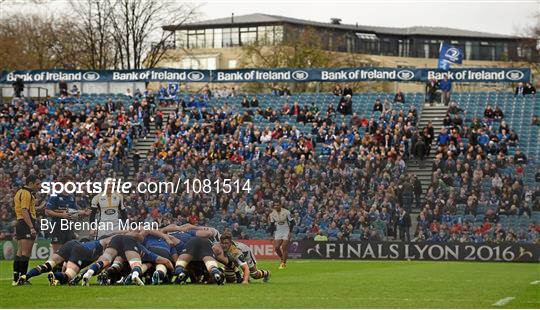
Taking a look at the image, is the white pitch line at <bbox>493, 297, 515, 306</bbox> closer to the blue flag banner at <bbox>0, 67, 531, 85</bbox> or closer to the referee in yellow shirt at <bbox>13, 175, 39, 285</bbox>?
the referee in yellow shirt at <bbox>13, 175, 39, 285</bbox>

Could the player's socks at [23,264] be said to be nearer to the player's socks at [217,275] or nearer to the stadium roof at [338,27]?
the player's socks at [217,275]

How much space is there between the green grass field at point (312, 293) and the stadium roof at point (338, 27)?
58.8 m

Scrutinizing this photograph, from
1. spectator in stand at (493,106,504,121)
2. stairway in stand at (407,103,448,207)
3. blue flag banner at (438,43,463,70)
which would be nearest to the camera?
stairway in stand at (407,103,448,207)

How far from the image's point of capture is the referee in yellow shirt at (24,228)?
74.0 ft

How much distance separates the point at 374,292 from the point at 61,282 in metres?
5.97

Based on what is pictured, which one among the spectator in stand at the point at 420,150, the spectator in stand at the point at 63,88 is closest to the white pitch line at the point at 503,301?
the spectator in stand at the point at 420,150

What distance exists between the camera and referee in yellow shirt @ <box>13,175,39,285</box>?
22562 millimetres

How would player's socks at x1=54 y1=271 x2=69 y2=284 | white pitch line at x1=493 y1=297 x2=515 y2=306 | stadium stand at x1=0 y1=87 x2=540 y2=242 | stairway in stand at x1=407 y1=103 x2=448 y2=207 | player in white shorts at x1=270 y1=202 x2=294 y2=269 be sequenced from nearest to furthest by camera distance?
white pitch line at x1=493 y1=297 x2=515 y2=306 < player's socks at x1=54 y1=271 x2=69 y2=284 < player in white shorts at x1=270 y1=202 x2=294 y2=269 < stadium stand at x1=0 y1=87 x2=540 y2=242 < stairway in stand at x1=407 y1=103 x2=448 y2=207

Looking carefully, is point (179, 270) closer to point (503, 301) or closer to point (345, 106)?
point (503, 301)

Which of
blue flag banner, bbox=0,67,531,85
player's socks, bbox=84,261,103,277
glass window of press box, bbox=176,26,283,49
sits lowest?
player's socks, bbox=84,261,103,277

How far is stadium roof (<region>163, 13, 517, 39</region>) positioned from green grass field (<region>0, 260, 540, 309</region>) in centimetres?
5882

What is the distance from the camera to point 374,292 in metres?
20.7

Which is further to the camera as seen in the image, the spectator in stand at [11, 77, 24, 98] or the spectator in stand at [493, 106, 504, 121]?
the spectator in stand at [11, 77, 24, 98]

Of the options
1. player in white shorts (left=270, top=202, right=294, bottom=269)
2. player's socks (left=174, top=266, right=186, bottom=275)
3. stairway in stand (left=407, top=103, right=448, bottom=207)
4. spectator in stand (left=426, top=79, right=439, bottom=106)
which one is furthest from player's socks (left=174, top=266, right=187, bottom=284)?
spectator in stand (left=426, top=79, right=439, bottom=106)
